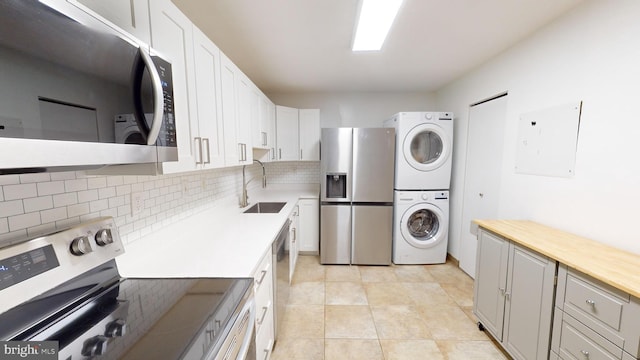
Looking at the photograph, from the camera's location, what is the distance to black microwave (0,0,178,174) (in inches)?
17.4

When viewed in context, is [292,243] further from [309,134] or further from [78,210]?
[78,210]

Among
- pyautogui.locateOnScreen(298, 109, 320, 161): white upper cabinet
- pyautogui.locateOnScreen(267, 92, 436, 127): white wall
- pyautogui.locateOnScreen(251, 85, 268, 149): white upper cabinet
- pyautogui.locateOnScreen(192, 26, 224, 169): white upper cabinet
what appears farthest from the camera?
pyautogui.locateOnScreen(267, 92, 436, 127): white wall

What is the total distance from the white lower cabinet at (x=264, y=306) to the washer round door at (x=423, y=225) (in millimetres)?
1978

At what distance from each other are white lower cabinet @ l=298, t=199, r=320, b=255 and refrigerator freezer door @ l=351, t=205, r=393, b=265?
52 cm

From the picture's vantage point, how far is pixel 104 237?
93cm

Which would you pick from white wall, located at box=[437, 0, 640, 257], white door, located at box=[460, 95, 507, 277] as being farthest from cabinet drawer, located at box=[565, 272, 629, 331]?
white door, located at box=[460, 95, 507, 277]

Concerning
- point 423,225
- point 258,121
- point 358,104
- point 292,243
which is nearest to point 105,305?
point 292,243

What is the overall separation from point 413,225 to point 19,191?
332cm

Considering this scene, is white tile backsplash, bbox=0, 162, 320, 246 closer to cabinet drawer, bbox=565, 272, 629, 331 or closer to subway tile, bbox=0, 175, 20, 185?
subway tile, bbox=0, 175, 20, 185

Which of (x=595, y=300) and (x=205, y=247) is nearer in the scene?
(x=595, y=300)

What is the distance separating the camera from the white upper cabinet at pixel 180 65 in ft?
3.18

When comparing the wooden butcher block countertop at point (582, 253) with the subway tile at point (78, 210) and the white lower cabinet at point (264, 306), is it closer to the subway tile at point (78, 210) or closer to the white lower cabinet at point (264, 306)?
the white lower cabinet at point (264, 306)

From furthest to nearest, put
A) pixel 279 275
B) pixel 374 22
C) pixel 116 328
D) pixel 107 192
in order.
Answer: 1. pixel 279 275
2. pixel 374 22
3. pixel 107 192
4. pixel 116 328

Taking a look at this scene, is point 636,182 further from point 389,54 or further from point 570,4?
point 389,54
